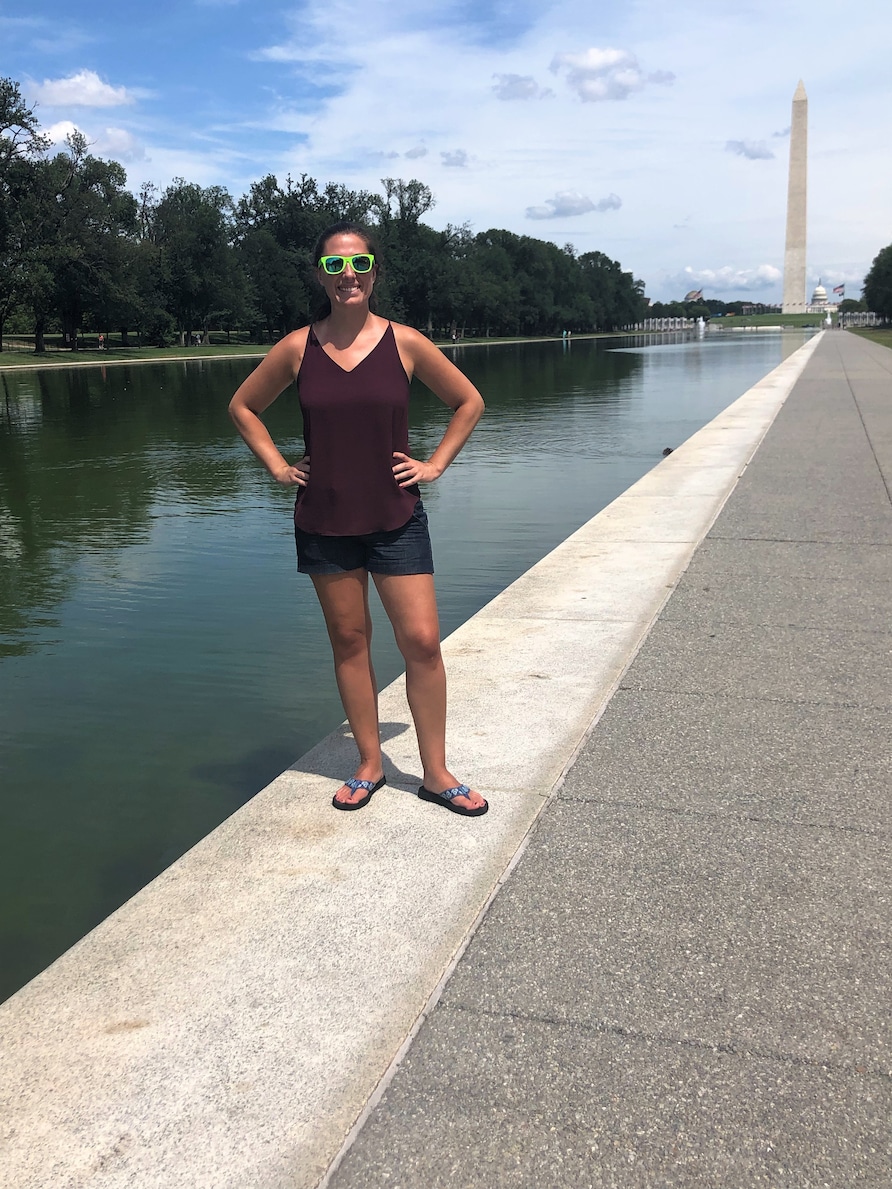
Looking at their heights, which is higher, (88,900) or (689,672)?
(689,672)

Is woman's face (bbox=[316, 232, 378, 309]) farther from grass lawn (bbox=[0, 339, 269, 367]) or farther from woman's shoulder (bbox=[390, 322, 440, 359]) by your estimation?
grass lawn (bbox=[0, 339, 269, 367])

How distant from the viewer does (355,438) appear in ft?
11.1

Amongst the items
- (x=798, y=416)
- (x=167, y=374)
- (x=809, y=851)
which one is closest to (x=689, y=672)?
(x=809, y=851)

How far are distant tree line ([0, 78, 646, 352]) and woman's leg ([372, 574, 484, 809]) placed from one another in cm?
3159

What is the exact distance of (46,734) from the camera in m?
5.50

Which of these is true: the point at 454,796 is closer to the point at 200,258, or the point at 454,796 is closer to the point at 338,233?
the point at 338,233

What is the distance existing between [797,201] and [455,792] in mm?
107460

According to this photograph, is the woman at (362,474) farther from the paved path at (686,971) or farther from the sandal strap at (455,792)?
the paved path at (686,971)

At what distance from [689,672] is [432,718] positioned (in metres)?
1.76

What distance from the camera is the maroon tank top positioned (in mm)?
3355

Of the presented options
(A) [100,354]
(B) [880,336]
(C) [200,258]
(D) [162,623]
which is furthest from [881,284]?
(D) [162,623]

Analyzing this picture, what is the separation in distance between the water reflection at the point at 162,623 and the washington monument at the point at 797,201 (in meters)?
87.6

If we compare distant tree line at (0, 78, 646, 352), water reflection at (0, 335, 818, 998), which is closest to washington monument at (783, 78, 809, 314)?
distant tree line at (0, 78, 646, 352)

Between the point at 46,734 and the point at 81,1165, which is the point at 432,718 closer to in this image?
the point at 81,1165
